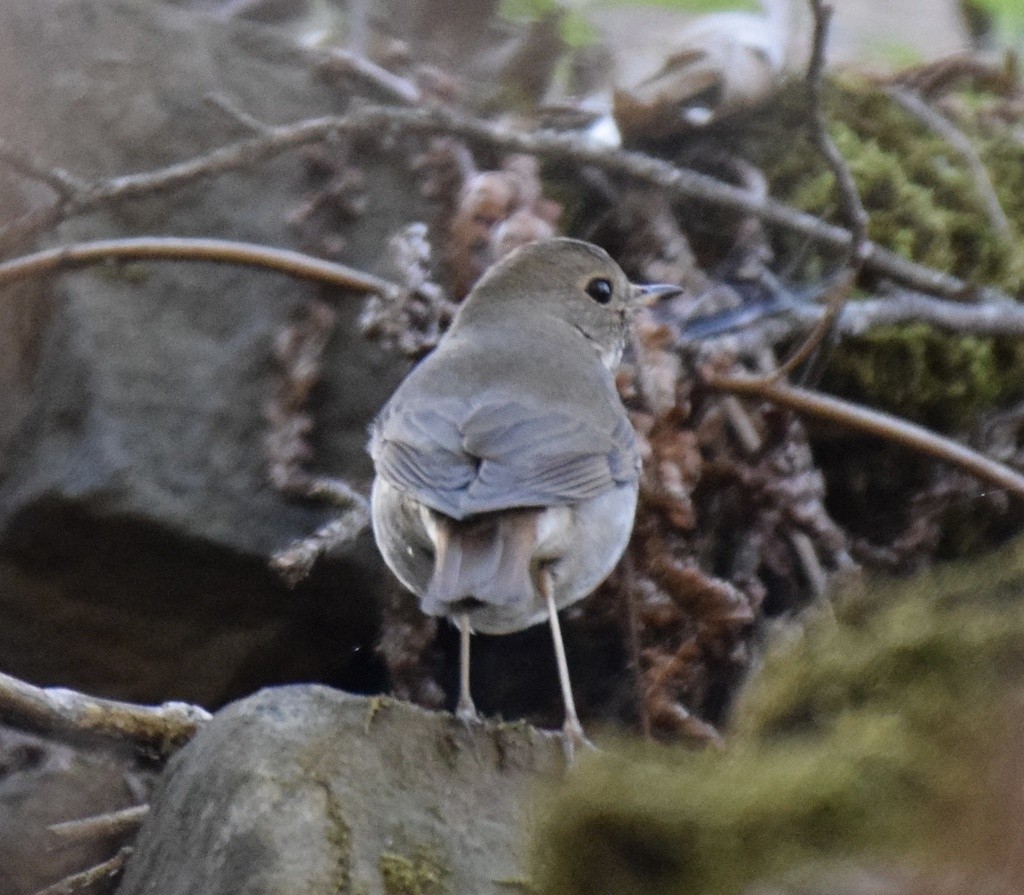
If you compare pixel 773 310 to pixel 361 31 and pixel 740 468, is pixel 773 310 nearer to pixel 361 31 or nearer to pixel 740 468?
pixel 740 468

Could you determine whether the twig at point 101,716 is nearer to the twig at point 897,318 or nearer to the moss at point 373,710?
the moss at point 373,710

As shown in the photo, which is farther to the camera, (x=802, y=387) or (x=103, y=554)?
(x=802, y=387)

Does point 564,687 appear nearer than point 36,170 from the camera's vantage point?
Yes

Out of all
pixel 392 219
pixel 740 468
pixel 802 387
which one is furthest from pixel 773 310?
pixel 392 219

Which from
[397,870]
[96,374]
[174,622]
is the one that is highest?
[397,870]

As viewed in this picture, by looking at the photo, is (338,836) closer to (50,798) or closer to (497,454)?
(497,454)

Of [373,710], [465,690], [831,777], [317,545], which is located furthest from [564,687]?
[831,777]

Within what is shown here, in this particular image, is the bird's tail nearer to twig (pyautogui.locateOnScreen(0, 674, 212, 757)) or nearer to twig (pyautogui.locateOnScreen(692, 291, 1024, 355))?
twig (pyautogui.locateOnScreen(0, 674, 212, 757))
